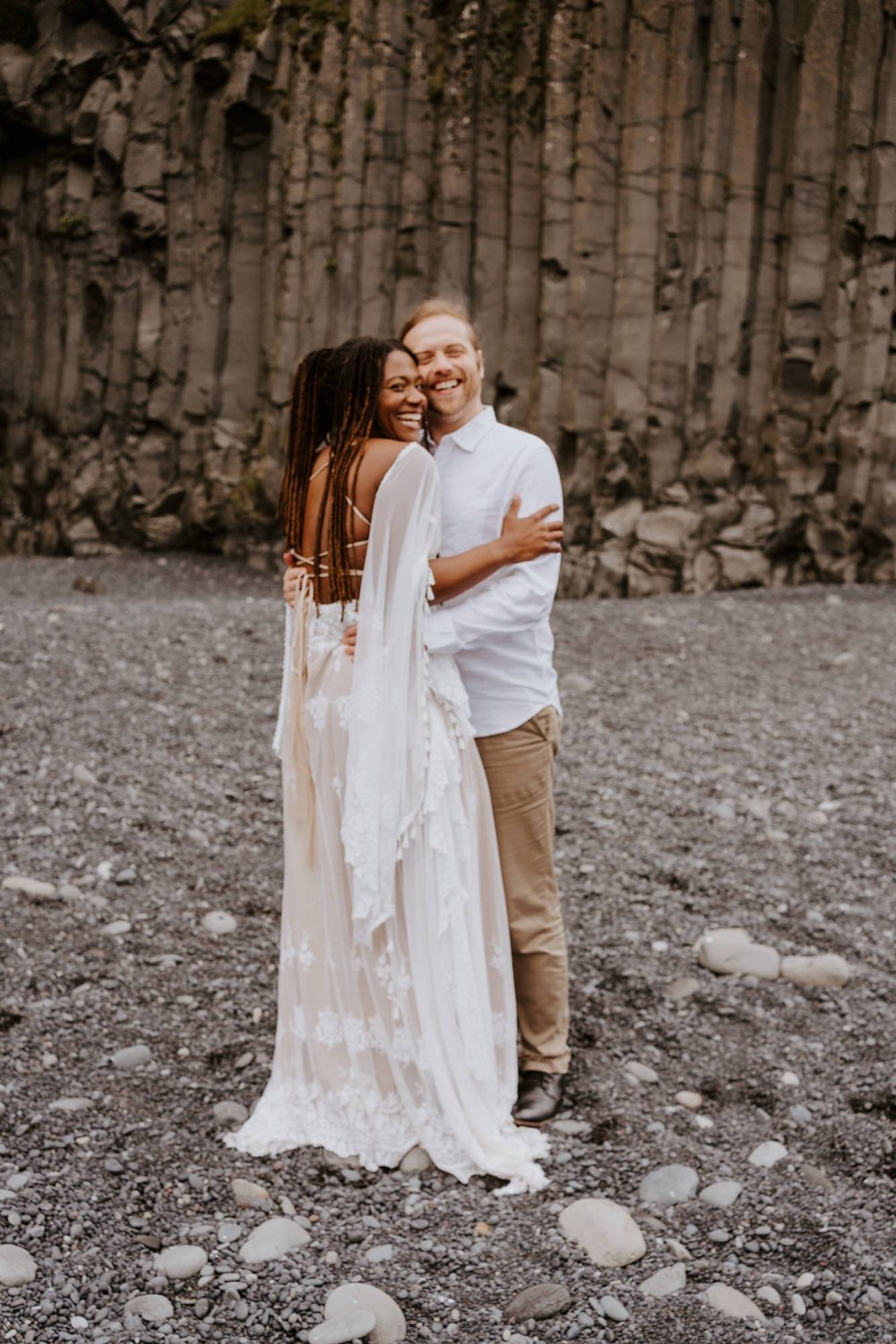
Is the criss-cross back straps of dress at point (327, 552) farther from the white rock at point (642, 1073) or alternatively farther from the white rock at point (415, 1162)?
the white rock at point (642, 1073)

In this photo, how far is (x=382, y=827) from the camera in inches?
135

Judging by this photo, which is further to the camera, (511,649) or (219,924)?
(219,924)

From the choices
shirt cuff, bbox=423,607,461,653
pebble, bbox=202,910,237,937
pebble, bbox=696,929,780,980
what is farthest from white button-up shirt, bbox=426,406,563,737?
pebble, bbox=202,910,237,937

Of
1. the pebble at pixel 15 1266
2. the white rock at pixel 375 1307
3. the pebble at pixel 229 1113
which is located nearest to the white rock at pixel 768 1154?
the white rock at pixel 375 1307

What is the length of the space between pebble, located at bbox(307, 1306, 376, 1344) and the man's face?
2.24 meters

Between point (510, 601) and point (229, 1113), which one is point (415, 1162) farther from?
point (510, 601)

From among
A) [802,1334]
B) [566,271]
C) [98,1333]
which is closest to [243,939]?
[98,1333]

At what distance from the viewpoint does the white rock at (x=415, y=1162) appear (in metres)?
3.50

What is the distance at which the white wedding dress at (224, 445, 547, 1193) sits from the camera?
340cm

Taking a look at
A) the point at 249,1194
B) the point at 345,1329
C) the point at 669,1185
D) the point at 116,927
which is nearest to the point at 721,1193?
the point at 669,1185

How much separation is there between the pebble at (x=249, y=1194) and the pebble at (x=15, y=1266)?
1.76 ft

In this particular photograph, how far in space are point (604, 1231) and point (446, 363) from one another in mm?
2279

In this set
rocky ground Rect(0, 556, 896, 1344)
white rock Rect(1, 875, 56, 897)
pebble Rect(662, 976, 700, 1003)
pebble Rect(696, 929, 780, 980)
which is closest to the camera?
rocky ground Rect(0, 556, 896, 1344)

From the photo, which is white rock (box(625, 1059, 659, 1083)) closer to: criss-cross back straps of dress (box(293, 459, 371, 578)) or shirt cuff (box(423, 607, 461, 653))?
shirt cuff (box(423, 607, 461, 653))
